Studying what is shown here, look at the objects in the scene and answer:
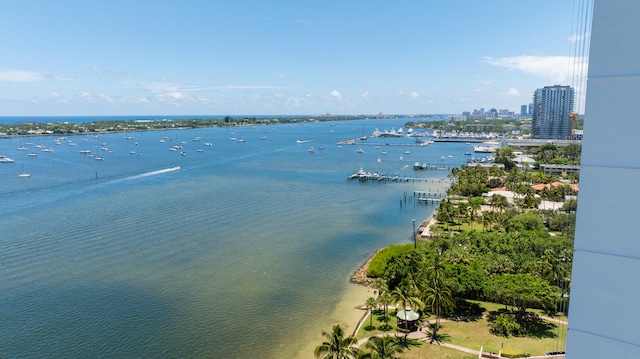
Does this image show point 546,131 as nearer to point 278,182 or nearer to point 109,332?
point 278,182

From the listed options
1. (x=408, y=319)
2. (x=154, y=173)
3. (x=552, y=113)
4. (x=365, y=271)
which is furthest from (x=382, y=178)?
(x=552, y=113)

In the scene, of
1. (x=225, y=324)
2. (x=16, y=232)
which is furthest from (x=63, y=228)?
(x=225, y=324)

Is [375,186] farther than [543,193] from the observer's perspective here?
Yes

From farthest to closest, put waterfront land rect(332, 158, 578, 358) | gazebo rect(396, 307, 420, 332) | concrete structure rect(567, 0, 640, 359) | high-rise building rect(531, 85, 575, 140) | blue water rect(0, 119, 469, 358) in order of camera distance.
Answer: high-rise building rect(531, 85, 575, 140) → blue water rect(0, 119, 469, 358) → gazebo rect(396, 307, 420, 332) → waterfront land rect(332, 158, 578, 358) → concrete structure rect(567, 0, 640, 359)

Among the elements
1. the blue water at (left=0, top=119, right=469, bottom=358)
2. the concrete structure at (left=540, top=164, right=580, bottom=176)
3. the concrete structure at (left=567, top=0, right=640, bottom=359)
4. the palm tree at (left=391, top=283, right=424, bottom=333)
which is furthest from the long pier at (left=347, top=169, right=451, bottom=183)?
the concrete structure at (left=567, top=0, right=640, bottom=359)

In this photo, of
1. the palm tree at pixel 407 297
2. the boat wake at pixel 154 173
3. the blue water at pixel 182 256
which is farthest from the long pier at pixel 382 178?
the palm tree at pixel 407 297

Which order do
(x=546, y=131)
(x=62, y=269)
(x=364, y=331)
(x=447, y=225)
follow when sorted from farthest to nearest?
(x=546, y=131), (x=447, y=225), (x=62, y=269), (x=364, y=331)

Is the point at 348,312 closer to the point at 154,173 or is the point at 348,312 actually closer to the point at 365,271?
the point at 365,271

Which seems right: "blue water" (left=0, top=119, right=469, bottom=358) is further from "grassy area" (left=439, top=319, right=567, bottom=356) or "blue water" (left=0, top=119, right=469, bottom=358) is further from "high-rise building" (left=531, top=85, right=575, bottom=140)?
"high-rise building" (left=531, top=85, right=575, bottom=140)

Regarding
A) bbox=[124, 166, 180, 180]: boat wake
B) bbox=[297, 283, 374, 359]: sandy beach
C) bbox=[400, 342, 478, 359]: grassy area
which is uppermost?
bbox=[124, 166, 180, 180]: boat wake
